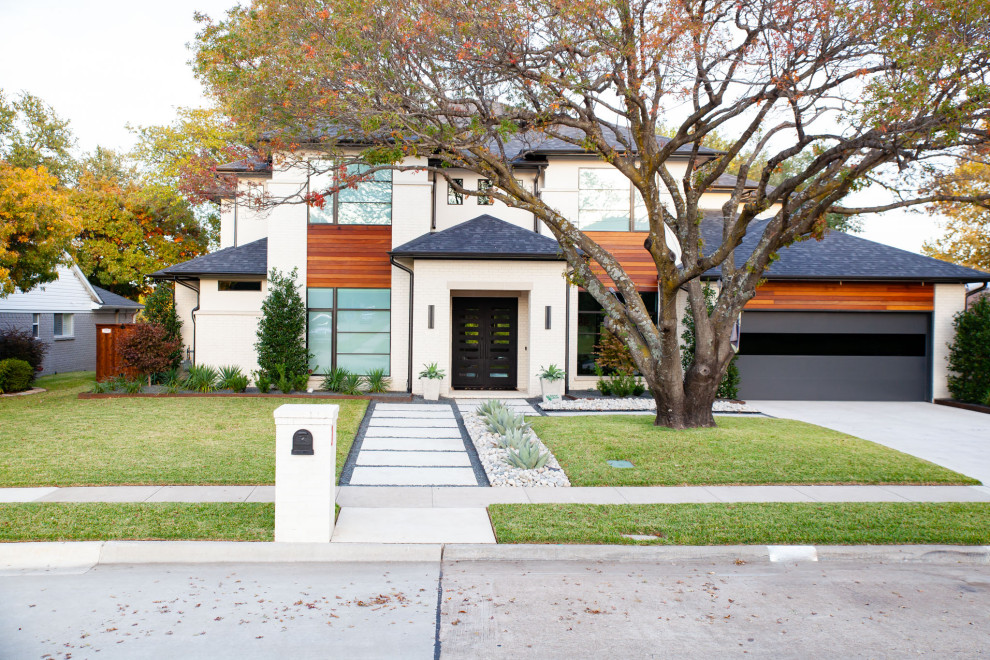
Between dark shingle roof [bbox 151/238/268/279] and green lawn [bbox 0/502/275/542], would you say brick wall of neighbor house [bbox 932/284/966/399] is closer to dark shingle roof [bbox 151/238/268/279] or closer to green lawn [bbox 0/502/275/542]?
green lawn [bbox 0/502/275/542]

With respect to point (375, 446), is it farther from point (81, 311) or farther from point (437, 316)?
point (81, 311)

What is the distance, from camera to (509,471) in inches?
351

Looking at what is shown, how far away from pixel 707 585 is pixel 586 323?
486 inches

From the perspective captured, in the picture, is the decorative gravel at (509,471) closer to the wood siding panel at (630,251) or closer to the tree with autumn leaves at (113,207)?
the wood siding panel at (630,251)

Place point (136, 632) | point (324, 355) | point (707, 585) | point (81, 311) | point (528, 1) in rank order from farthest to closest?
1. point (81, 311)
2. point (324, 355)
3. point (528, 1)
4. point (707, 585)
5. point (136, 632)

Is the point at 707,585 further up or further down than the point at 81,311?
further down

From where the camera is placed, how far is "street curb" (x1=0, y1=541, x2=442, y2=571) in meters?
5.76

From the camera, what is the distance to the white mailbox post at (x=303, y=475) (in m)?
6.14

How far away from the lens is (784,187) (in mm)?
10062

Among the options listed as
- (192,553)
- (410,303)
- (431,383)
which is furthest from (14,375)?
(192,553)

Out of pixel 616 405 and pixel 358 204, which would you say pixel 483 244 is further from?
pixel 616 405

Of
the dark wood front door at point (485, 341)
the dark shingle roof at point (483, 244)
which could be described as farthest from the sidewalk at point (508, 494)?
the dark wood front door at point (485, 341)

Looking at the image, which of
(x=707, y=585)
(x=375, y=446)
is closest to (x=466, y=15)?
(x=375, y=446)

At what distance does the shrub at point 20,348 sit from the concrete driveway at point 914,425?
2019 centimetres
